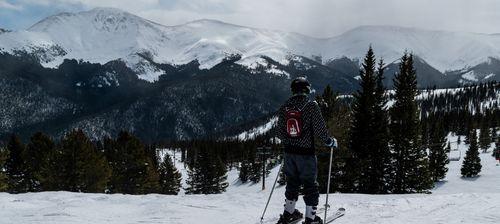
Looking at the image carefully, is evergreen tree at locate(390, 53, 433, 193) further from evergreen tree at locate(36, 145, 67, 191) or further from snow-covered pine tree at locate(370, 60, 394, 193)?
evergreen tree at locate(36, 145, 67, 191)

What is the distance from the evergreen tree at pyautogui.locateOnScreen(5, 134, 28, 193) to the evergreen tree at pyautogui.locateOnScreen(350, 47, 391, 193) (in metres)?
36.9

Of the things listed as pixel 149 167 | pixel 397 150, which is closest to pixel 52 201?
pixel 397 150

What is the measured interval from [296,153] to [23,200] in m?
8.80

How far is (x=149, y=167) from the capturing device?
5544cm

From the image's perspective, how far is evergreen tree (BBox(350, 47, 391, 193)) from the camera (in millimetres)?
34531

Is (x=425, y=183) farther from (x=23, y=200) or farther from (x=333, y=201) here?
(x=23, y=200)

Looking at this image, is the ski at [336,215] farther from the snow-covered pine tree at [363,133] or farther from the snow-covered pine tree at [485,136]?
the snow-covered pine tree at [485,136]

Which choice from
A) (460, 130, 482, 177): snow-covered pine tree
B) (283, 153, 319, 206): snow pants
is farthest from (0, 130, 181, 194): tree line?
(460, 130, 482, 177): snow-covered pine tree

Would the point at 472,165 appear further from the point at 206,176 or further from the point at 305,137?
the point at 305,137

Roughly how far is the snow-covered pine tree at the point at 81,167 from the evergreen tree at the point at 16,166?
8.60 m

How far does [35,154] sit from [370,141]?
1527 inches

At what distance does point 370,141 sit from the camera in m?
35.1

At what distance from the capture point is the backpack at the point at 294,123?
390 inches

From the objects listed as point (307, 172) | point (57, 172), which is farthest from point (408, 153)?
point (57, 172)
